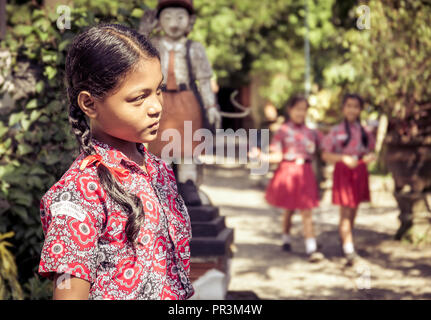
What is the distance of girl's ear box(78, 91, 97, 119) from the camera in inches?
66.9

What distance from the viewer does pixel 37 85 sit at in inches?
156

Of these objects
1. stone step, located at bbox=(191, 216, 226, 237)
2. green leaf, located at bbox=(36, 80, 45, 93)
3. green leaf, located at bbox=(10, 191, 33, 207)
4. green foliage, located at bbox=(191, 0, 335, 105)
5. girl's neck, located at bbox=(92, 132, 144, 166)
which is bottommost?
stone step, located at bbox=(191, 216, 226, 237)

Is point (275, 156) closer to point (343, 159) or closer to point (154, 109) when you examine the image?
point (343, 159)

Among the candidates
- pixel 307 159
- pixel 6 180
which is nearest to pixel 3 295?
pixel 6 180

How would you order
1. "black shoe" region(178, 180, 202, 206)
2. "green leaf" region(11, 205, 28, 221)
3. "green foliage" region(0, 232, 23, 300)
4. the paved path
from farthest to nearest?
the paved path → "black shoe" region(178, 180, 202, 206) → "green leaf" region(11, 205, 28, 221) → "green foliage" region(0, 232, 23, 300)

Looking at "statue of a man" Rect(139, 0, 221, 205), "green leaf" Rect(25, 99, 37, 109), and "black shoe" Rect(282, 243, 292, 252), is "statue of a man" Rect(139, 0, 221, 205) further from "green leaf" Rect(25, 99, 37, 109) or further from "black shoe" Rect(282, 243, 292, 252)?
"black shoe" Rect(282, 243, 292, 252)

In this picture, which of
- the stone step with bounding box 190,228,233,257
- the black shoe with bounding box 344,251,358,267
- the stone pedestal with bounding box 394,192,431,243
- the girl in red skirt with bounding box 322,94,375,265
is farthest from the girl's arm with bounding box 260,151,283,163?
the stone step with bounding box 190,228,233,257

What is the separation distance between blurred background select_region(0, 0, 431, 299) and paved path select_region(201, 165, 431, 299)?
0.02 meters

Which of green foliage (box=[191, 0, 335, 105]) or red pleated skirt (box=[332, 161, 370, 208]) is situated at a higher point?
green foliage (box=[191, 0, 335, 105])

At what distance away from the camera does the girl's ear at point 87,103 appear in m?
1.70

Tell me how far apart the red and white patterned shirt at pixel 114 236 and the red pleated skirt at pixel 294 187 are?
181 inches

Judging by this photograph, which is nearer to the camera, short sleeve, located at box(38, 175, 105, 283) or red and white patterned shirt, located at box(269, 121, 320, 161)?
short sleeve, located at box(38, 175, 105, 283)

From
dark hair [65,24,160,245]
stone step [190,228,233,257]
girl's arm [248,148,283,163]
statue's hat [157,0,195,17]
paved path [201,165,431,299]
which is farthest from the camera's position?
girl's arm [248,148,283,163]
